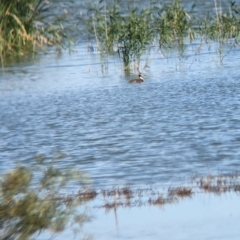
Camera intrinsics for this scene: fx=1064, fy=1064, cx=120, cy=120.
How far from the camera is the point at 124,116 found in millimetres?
13477

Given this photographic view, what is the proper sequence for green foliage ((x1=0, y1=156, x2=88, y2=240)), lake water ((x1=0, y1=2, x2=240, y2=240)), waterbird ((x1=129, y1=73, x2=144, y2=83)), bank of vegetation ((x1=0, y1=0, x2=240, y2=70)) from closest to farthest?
green foliage ((x1=0, y1=156, x2=88, y2=240)), lake water ((x1=0, y1=2, x2=240, y2=240)), waterbird ((x1=129, y1=73, x2=144, y2=83)), bank of vegetation ((x1=0, y1=0, x2=240, y2=70))

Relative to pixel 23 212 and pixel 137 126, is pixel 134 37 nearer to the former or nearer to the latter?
pixel 137 126

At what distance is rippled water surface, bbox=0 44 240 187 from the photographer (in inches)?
397

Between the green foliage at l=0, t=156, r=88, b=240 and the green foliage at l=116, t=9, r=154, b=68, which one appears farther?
the green foliage at l=116, t=9, r=154, b=68

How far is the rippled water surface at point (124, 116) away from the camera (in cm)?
1009

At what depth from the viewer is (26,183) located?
6188mm

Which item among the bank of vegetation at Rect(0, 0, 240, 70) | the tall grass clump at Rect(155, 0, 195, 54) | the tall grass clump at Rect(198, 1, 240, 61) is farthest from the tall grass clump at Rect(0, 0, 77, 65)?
the tall grass clump at Rect(198, 1, 240, 61)

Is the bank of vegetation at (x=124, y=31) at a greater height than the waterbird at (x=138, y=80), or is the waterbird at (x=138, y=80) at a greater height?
the bank of vegetation at (x=124, y=31)

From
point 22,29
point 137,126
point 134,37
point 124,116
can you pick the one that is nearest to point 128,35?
point 134,37

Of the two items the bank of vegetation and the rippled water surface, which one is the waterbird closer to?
the rippled water surface

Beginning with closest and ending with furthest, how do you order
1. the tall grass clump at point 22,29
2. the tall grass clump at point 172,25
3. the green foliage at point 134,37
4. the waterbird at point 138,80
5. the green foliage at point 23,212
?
the green foliage at point 23,212, the waterbird at point 138,80, the green foliage at point 134,37, the tall grass clump at point 172,25, the tall grass clump at point 22,29

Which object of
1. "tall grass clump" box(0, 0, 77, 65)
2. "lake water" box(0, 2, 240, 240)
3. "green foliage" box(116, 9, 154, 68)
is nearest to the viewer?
"lake water" box(0, 2, 240, 240)

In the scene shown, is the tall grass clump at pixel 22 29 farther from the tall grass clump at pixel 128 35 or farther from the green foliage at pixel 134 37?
the green foliage at pixel 134 37

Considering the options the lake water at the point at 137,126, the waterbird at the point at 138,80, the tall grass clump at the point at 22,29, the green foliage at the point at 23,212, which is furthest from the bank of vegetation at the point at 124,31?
the green foliage at the point at 23,212
